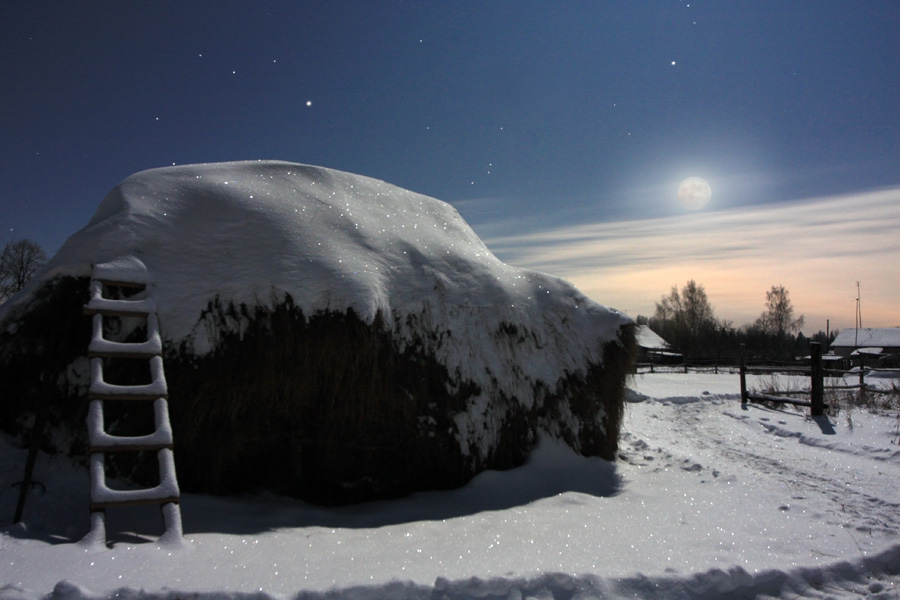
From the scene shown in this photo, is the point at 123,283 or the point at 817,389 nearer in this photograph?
the point at 123,283

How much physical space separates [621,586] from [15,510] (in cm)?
434

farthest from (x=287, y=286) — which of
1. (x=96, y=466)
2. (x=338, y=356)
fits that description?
(x=96, y=466)

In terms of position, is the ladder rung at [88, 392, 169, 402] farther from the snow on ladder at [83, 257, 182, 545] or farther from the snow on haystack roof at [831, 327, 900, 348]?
the snow on haystack roof at [831, 327, 900, 348]

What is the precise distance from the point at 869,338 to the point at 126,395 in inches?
2783

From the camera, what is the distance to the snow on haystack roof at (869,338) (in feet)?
178

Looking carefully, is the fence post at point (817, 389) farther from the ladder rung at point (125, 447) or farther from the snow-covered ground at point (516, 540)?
the ladder rung at point (125, 447)

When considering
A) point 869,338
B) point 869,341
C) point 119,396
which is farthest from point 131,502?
point 869,338

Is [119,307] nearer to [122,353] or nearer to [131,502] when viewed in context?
[122,353]

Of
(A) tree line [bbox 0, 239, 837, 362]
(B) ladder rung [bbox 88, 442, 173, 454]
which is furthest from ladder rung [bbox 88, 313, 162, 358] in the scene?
(A) tree line [bbox 0, 239, 837, 362]

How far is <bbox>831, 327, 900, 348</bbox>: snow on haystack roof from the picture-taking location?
178 feet

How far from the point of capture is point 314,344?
4.84 meters

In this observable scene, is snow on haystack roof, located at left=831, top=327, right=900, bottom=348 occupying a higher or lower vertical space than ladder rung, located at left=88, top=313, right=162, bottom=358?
higher

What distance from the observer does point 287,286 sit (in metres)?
4.89

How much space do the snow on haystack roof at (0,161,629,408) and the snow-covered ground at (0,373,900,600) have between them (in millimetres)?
Answer: 1347
